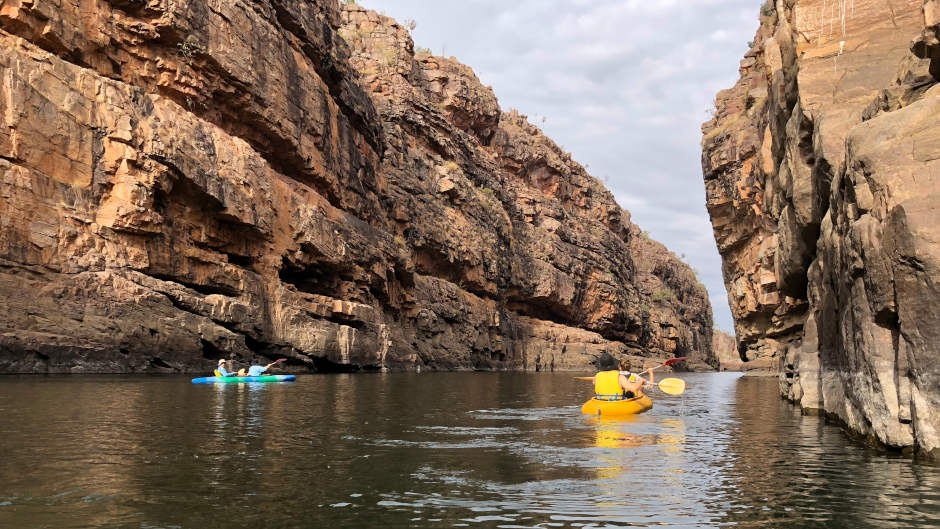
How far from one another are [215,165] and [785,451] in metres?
→ 36.2

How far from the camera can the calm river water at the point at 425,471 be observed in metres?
8.52

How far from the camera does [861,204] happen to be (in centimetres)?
1319

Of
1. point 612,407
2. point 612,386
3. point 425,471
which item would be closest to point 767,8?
point 612,386

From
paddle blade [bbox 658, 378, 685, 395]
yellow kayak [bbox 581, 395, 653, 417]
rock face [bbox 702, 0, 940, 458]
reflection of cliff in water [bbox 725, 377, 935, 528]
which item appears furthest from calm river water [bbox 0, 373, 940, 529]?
paddle blade [bbox 658, 378, 685, 395]

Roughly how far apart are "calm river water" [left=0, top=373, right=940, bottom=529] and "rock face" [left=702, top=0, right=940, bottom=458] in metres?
1.41

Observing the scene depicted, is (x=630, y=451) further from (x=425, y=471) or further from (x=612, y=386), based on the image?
(x=612, y=386)

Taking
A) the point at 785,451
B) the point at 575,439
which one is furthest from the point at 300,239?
the point at 785,451

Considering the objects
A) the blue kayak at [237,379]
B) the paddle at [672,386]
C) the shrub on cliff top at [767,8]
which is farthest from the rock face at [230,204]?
the shrub on cliff top at [767,8]

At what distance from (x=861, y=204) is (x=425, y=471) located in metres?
8.97

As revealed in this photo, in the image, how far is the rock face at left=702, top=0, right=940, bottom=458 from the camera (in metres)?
11.1

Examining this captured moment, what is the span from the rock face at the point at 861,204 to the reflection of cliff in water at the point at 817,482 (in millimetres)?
783

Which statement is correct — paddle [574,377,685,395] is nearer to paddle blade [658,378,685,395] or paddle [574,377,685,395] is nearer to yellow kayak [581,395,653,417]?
paddle blade [658,378,685,395]

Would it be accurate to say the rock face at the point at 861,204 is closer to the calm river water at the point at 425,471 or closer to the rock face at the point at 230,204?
the calm river water at the point at 425,471

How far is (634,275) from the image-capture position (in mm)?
124188
